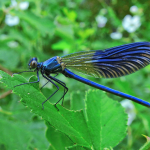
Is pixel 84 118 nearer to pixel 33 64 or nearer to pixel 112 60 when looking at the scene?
pixel 33 64

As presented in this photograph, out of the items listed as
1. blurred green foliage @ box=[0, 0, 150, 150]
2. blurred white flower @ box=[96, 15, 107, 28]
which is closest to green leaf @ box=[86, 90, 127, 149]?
blurred green foliage @ box=[0, 0, 150, 150]

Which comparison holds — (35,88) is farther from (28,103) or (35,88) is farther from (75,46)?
(75,46)

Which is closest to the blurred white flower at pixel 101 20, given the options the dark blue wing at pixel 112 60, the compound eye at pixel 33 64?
the dark blue wing at pixel 112 60

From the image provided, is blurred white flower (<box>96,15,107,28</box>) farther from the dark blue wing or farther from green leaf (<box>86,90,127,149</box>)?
green leaf (<box>86,90,127,149</box>)

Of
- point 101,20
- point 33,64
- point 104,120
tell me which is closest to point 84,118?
point 104,120

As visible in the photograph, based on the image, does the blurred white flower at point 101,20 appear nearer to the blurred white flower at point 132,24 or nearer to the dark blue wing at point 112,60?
the blurred white flower at point 132,24
